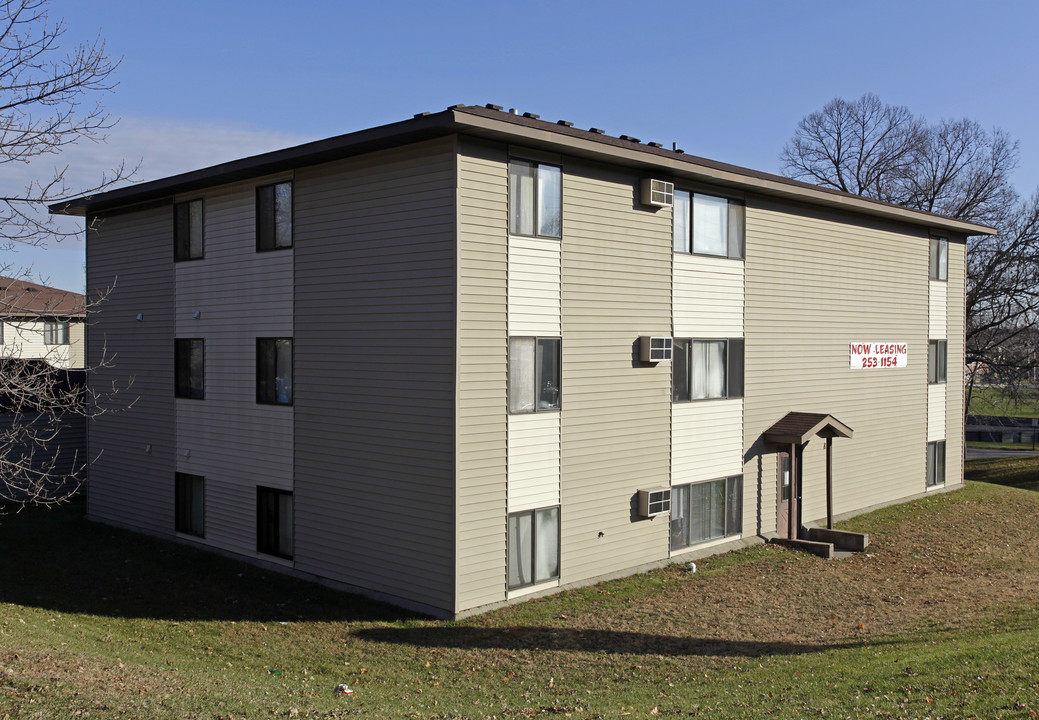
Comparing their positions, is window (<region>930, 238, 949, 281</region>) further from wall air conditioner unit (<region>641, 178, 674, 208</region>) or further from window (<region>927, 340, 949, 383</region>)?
wall air conditioner unit (<region>641, 178, 674, 208</region>)

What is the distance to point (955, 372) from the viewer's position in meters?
26.6

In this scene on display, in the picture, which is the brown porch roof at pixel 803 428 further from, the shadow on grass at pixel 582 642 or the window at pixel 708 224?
the shadow on grass at pixel 582 642

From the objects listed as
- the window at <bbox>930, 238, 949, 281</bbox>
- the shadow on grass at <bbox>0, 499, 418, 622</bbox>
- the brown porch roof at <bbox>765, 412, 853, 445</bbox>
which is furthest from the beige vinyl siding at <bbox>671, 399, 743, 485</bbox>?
the window at <bbox>930, 238, 949, 281</bbox>

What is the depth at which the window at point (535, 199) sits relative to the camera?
14.5 metres

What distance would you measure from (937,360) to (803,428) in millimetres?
9090

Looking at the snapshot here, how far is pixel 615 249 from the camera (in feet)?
53.4

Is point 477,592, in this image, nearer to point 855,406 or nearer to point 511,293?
point 511,293

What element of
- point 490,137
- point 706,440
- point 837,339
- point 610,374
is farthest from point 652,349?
point 837,339

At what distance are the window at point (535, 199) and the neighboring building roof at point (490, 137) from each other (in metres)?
0.44

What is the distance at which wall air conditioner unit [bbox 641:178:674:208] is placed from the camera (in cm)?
1664

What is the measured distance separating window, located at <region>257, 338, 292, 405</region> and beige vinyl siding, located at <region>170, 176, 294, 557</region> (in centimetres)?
16

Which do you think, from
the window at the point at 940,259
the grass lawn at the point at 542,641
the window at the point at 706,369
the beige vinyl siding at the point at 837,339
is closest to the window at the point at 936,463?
the beige vinyl siding at the point at 837,339

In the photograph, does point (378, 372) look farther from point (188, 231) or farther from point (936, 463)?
point (936, 463)

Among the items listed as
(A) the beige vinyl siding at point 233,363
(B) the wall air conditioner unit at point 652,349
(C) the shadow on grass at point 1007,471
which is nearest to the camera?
(B) the wall air conditioner unit at point 652,349
